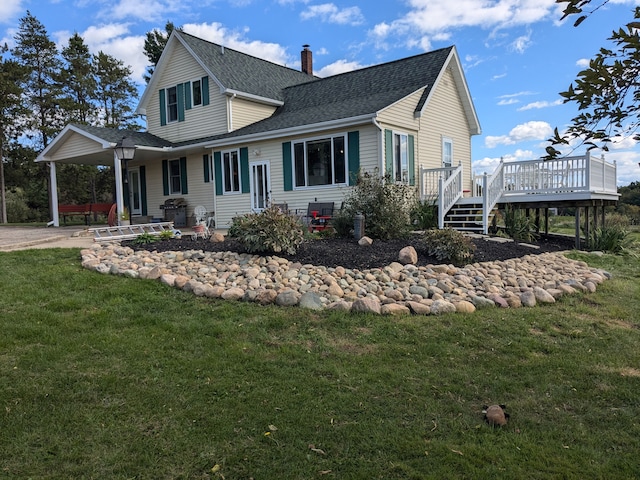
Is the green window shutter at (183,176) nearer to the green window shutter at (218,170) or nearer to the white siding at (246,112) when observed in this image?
the green window shutter at (218,170)

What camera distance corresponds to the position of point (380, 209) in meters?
8.54

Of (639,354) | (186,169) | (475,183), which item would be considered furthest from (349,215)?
(186,169)

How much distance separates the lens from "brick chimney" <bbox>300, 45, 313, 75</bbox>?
21047 millimetres

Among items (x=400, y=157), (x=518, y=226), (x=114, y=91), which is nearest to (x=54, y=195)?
(x=400, y=157)

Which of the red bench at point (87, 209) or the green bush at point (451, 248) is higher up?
the red bench at point (87, 209)

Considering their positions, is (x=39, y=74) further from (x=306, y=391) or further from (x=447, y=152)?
(x=306, y=391)

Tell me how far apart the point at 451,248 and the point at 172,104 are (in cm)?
1323

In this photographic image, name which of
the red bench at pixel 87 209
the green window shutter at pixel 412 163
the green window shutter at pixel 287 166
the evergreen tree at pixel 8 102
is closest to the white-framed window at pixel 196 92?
the green window shutter at pixel 287 166

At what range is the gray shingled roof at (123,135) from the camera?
1434 centimetres

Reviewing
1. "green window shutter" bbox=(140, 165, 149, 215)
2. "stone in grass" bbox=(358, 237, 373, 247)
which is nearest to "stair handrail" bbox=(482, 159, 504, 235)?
"stone in grass" bbox=(358, 237, 373, 247)

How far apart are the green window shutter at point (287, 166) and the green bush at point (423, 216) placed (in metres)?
3.58

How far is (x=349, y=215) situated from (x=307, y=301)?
3.95 metres

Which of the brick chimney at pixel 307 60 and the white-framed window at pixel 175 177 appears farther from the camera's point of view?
the brick chimney at pixel 307 60

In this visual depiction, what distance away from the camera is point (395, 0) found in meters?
9.10
